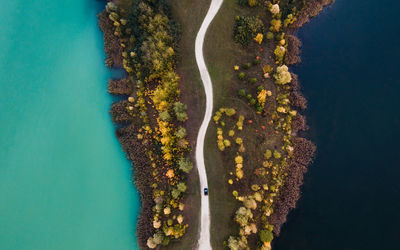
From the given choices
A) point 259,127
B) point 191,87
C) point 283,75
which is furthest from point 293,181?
point 191,87

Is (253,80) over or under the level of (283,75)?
under

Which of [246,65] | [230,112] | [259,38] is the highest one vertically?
[259,38]

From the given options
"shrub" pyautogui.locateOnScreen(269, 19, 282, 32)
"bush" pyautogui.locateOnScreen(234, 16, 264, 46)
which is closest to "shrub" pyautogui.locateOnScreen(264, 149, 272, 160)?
"bush" pyautogui.locateOnScreen(234, 16, 264, 46)

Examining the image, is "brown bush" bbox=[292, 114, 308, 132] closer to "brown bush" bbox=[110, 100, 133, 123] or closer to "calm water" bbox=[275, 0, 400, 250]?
"calm water" bbox=[275, 0, 400, 250]

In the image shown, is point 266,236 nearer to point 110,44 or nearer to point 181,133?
point 181,133

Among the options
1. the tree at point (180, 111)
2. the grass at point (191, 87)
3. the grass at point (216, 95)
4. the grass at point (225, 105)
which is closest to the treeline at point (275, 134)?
the grass at point (225, 105)

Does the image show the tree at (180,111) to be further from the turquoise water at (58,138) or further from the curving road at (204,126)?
the turquoise water at (58,138)
